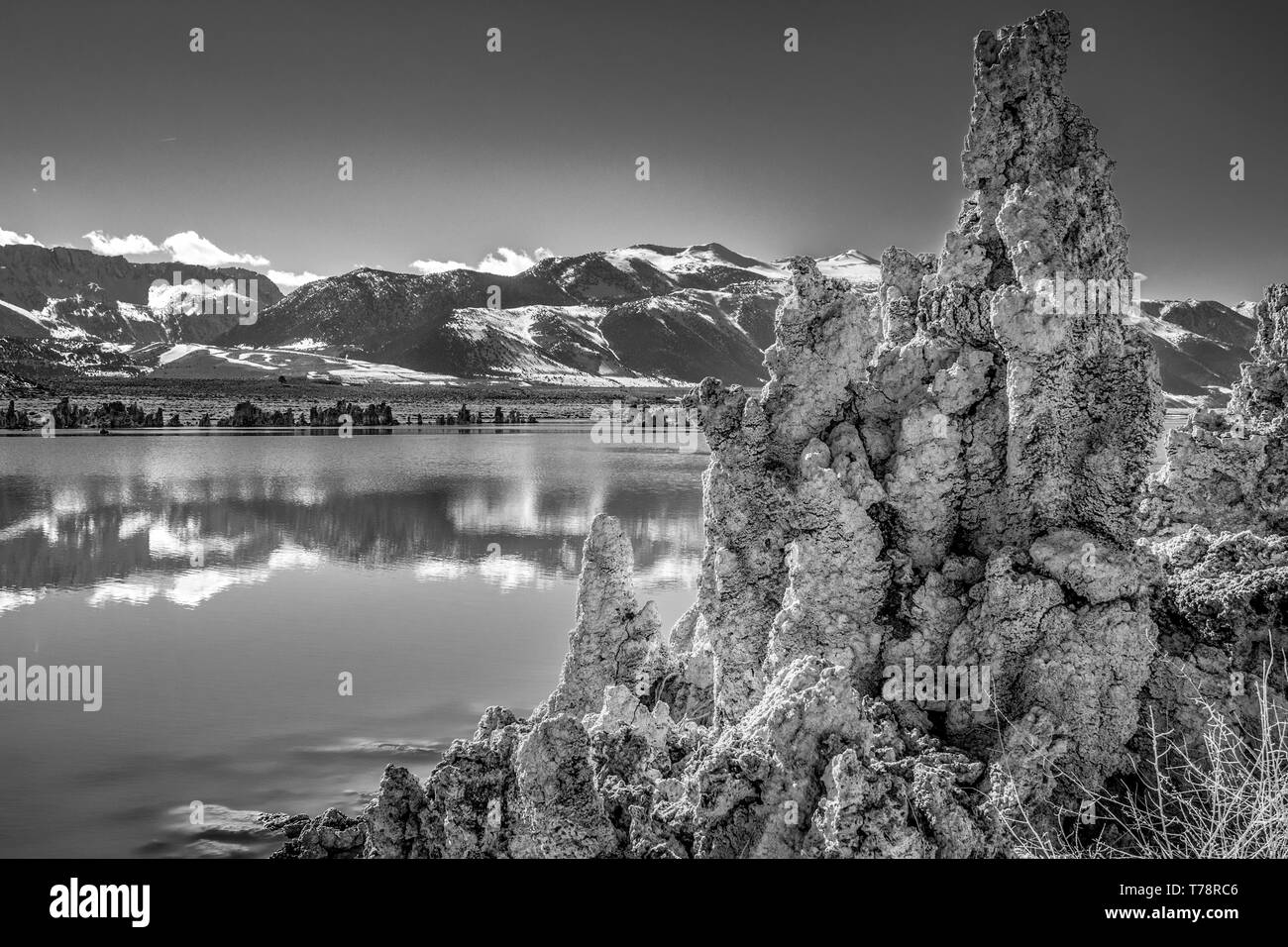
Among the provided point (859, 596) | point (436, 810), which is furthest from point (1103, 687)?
point (436, 810)

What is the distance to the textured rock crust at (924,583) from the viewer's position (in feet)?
17.1

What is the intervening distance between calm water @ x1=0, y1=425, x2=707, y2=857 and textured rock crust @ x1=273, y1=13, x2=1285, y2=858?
3.52m

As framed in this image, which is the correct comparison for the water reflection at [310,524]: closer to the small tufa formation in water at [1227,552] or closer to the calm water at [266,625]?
the calm water at [266,625]

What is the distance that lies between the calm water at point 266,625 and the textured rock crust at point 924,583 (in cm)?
352

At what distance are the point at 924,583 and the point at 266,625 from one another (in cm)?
1229

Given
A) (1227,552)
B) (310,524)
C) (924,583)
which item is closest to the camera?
(924,583)

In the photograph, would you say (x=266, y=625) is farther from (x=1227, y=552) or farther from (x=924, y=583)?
(x=1227, y=552)

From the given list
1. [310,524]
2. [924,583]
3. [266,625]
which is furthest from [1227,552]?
[310,524]

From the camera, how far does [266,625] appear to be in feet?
51.6

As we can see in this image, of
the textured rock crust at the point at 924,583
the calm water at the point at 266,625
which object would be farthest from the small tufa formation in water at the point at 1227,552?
the calm water at the point at 266,625

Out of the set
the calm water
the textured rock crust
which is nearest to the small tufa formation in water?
the textured rock crust

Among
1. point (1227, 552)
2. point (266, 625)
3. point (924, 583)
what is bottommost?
point (266, 625)

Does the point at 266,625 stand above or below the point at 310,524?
below
